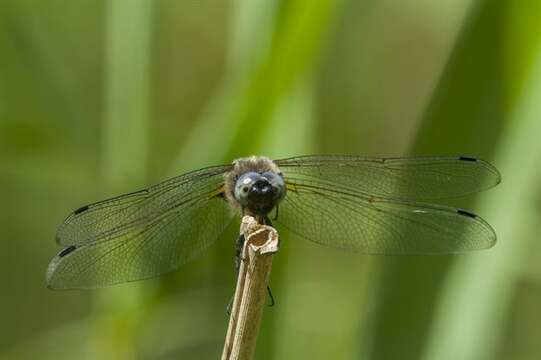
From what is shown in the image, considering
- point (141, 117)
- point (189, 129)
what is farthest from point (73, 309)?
point (141, 117)

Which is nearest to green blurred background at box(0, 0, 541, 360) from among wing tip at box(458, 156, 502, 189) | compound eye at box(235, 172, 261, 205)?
wing tip at box(458, 156, 502, 189)

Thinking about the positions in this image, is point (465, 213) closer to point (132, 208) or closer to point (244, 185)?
point (244, 185)

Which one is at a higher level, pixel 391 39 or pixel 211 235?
pixel 391 39

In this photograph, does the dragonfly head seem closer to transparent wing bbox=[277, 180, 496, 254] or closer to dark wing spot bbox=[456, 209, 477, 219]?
transparent wing bbox=[277, 180, 496, 254]

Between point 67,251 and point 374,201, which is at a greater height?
point 374,201

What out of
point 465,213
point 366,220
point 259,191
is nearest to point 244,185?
point 259,191

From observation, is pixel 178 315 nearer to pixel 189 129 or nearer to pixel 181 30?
pixel 189 129
